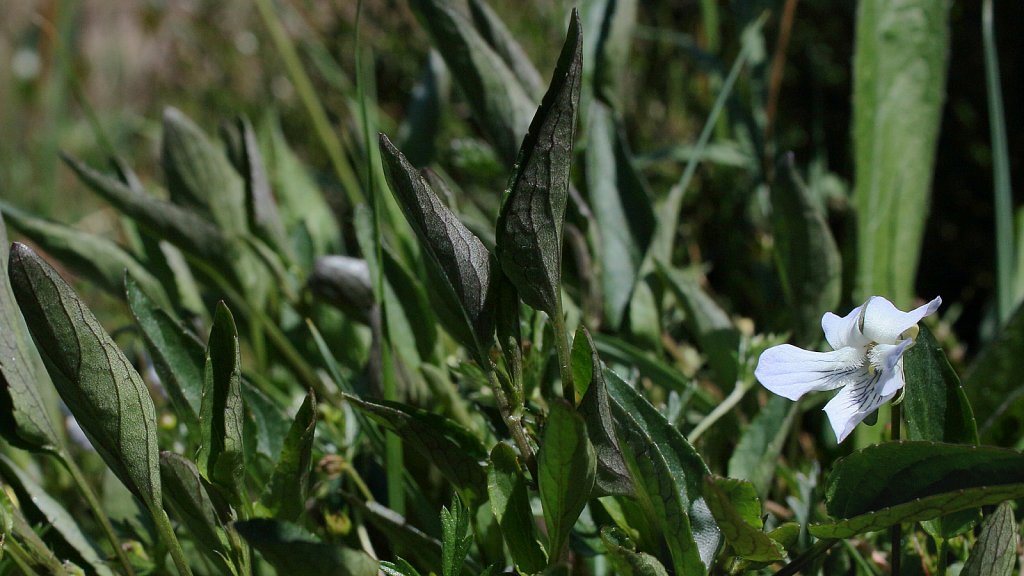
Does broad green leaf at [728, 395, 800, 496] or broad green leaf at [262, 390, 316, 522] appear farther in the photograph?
broad green leaf at [728, 395, 800, 496]

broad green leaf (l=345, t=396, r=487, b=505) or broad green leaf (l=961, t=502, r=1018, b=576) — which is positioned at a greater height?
broad green leaf (l=345, t=396, r=487, b=505)

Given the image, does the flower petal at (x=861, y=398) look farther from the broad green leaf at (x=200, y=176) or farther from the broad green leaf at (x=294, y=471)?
the broad green leaf at (x=200, y=176)

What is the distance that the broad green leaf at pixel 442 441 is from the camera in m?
0.65

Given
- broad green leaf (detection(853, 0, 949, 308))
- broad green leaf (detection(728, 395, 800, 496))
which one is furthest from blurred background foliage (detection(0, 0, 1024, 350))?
broad green leaf (detection(728, 395, 800, 496))

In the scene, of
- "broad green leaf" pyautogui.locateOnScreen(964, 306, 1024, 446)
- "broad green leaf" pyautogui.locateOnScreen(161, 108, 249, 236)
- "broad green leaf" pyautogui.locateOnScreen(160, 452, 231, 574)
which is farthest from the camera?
"broad green leaf" pyautogui.locateOnScreen(161, 108, 249, 236)

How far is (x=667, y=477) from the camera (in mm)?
608

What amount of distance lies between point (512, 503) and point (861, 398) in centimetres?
24

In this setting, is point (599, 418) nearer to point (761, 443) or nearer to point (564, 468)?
point (564, 468)

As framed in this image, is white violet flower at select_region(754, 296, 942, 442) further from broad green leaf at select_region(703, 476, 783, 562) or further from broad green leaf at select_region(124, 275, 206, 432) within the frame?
broad green leaf at select_region(124, 275, 206, 432)

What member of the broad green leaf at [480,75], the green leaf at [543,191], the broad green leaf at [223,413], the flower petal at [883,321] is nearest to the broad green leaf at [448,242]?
the green leaf at [543,191]

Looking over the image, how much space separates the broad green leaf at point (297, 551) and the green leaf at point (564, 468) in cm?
12

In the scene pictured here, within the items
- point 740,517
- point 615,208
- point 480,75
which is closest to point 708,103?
point 615,208

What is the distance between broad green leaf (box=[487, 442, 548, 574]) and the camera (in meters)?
0.63

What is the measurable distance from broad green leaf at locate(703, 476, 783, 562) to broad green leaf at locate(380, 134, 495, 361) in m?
0.17
